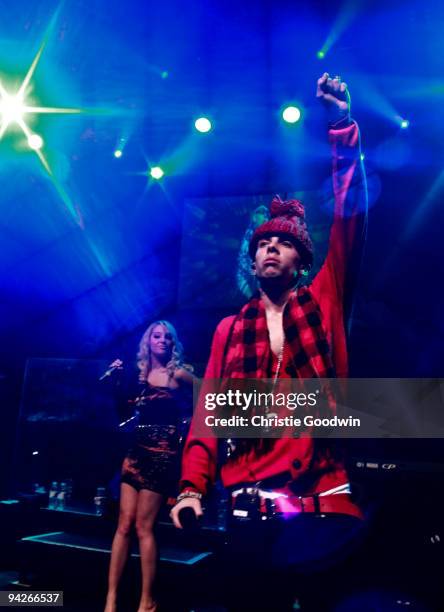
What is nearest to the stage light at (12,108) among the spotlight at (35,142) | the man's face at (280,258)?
the spotlight at (35,142)

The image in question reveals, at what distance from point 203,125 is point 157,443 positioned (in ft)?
8.15

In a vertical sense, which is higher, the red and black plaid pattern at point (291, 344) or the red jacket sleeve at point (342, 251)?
the red jacket sleeve at point (342, 251)

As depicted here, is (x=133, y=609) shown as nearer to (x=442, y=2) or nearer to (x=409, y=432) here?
(x=409, y=432)

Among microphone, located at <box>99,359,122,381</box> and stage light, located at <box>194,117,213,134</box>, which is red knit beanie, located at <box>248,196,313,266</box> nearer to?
stage light, located at <box>194,117,213,134</box>

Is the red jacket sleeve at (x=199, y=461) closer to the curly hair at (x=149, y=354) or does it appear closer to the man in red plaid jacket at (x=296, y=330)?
the man in red plaid jacket at (x=296, y=330)

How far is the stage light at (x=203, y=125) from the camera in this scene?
3721mm

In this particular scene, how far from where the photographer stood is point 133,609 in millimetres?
2971

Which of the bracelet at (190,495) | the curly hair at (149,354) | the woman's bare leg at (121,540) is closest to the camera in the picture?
the bracelet at (190,495)

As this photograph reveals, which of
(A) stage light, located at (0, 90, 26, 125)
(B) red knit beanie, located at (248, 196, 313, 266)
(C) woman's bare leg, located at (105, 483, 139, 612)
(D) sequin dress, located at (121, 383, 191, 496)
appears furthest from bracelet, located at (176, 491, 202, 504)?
(A) stage light, located at (0, 90, 26, 125)

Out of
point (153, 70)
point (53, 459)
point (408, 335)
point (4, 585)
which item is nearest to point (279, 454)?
point (408, 335)

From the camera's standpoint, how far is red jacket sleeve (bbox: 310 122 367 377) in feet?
10.1

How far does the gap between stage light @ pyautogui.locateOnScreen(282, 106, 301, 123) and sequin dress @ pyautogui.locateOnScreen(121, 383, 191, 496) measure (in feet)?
7.32

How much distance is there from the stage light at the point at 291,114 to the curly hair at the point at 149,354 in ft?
6.05

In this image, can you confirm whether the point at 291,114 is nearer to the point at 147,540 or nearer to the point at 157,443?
the point at 157,443
